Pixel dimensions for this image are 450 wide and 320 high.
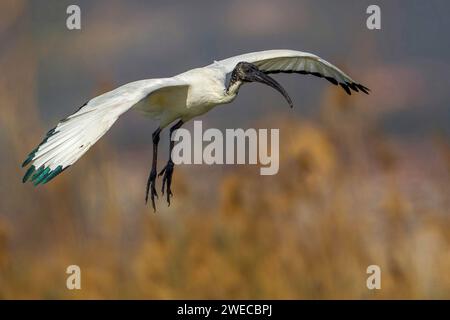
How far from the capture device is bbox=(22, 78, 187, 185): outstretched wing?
734cm

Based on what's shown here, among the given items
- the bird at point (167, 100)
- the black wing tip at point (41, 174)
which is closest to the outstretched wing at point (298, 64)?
the bird at point (167, 100)

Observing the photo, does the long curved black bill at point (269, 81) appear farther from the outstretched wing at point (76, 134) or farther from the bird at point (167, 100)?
the outstretched wing at point (76, 134)

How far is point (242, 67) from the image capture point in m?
8.74

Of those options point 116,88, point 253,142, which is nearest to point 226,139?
point 253,142

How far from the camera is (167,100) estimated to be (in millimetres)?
8578

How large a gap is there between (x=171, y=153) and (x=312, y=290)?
173 cm

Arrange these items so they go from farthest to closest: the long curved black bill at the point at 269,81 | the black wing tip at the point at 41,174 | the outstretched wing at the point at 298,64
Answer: the outstretched wing at the point at 298,64 → the long curved black bill at the point at 269,81 → the black wing tip at the point at 41,174

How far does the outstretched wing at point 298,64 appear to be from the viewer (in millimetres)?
9266

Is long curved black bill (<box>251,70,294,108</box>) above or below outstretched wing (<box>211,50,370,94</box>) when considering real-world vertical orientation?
below

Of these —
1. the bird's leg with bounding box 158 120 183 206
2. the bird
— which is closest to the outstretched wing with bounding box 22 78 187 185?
the bird

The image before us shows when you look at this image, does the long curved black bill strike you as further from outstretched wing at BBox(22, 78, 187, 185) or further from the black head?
outstretched wing at BBox(22, 78, 187, 185)

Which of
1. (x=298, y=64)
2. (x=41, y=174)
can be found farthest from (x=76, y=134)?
(x=298, y=64)

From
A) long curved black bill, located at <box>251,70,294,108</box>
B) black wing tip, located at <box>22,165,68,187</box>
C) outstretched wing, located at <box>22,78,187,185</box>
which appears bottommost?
black wing tip, located at <box>22,165,68,187</box>
